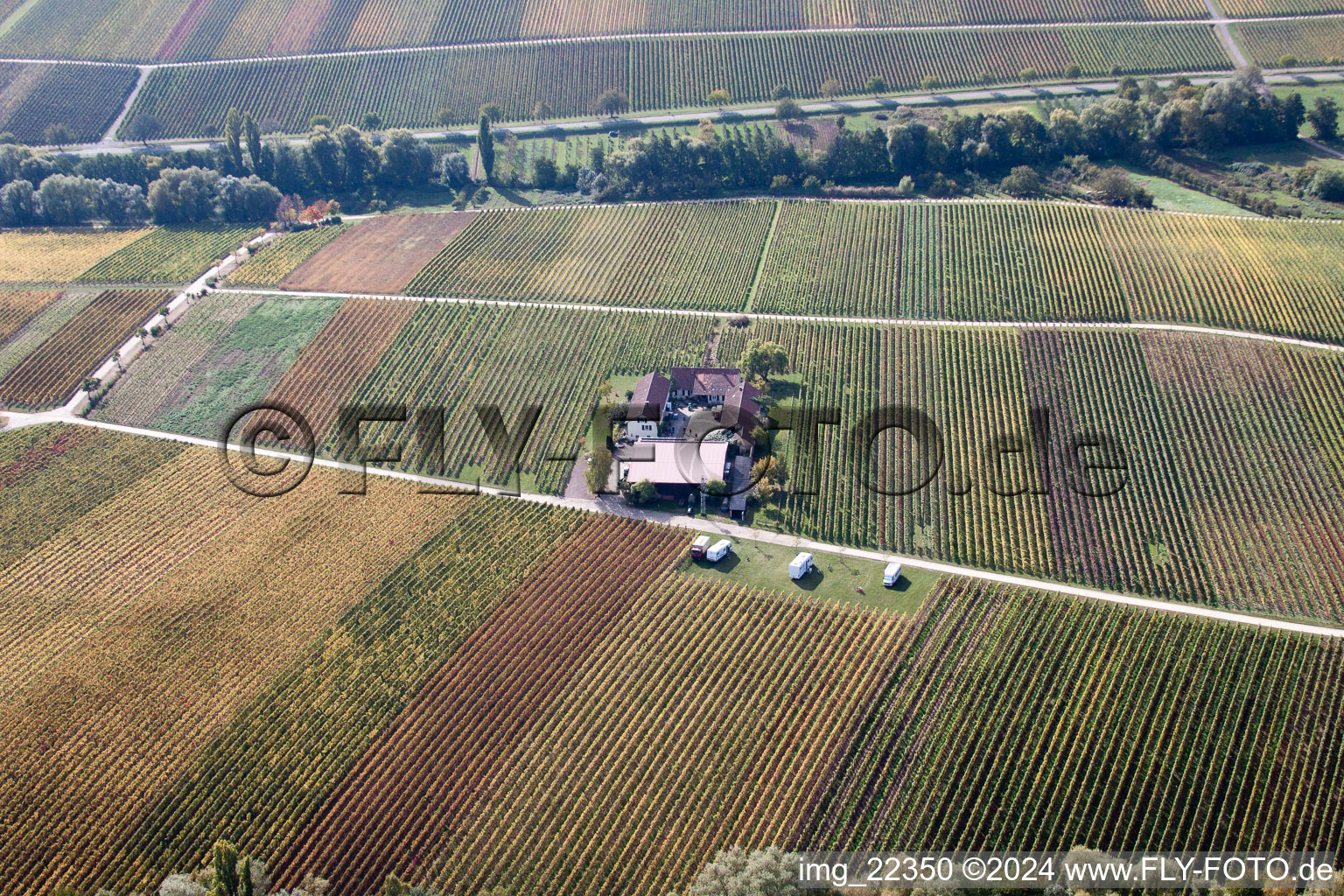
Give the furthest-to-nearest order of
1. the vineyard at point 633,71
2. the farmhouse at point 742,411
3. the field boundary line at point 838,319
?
1. the vineyard at point 633,71
2. the field boundary line at point 838,319
3. the farmhouse at point 742,411

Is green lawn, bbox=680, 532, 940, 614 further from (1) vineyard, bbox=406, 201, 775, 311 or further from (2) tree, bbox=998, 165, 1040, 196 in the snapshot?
(2) tree, bbox=998, 165, 1040, 196

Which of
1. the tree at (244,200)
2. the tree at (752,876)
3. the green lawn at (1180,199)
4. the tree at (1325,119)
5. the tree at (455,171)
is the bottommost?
the tree at (752,876)

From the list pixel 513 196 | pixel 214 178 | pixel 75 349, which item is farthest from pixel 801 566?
pixel 214 178

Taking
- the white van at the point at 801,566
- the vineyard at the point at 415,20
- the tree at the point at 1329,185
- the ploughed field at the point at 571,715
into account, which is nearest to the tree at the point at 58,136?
the vineyard at the point at 415,20

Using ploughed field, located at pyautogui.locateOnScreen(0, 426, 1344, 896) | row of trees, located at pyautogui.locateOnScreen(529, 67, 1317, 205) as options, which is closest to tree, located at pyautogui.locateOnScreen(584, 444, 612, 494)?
ploughed field, located at pyautogui.locateOnScreen(0, 426, 1344, 896)

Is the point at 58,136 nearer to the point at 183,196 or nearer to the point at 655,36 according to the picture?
the point at 183,196

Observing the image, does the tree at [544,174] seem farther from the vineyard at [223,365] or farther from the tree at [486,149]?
the vineyard at [223,365]
